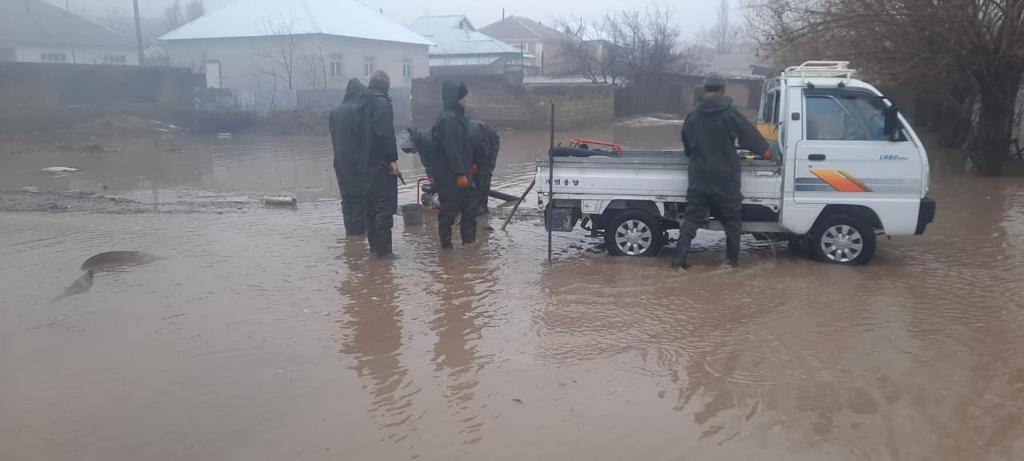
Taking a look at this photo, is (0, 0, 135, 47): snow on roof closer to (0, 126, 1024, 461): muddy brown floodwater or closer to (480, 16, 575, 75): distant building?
(480, 16, 575, 75): distant building

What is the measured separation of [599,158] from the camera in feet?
25.4

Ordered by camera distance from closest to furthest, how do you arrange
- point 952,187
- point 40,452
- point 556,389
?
1. point 40,452
2. point 556,389
3. point 952,187

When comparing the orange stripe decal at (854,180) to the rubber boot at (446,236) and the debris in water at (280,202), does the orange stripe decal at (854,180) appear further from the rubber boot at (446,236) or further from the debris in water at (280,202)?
the debris in water at (280,202)

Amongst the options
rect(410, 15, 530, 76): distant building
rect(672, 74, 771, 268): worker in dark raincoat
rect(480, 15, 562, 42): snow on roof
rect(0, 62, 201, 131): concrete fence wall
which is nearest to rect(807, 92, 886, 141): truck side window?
rect(672, 74, 771, 268): worker in dark raincoat

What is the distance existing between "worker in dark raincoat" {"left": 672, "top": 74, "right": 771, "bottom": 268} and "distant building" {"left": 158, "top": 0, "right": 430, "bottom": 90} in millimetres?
34559

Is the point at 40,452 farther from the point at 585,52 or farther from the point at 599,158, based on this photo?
the point at 585,52

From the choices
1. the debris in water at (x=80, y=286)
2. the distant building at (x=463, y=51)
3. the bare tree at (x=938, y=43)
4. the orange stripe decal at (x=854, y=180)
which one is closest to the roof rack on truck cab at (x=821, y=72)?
the orange stripe decal at (x=854, y=180)

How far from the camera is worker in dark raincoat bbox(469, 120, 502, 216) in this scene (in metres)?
8.83

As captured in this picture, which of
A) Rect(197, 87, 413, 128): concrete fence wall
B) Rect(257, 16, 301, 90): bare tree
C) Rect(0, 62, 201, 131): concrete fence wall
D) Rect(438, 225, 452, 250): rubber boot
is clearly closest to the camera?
Rect(438, 225, 452, 250): rubber boot

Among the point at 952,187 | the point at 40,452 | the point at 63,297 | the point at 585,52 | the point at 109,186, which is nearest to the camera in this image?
the point at 40,452

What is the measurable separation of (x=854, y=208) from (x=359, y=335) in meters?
4.85

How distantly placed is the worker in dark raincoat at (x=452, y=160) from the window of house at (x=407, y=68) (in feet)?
132

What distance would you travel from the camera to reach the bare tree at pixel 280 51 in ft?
130

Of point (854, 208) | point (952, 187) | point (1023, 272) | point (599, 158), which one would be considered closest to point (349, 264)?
point (599, 158)
